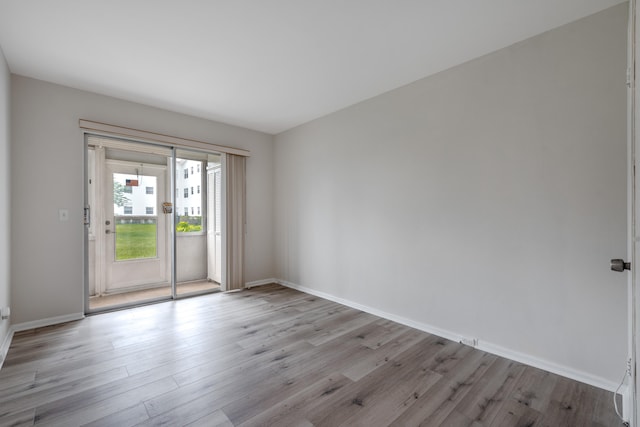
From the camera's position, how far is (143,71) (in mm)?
2908

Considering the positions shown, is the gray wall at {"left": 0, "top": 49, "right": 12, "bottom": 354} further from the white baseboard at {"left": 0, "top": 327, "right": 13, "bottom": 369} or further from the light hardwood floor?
the light hardwood floor

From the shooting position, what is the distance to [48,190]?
314cm

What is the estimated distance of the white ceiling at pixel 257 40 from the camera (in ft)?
6.71

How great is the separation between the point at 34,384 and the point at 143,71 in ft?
9.30

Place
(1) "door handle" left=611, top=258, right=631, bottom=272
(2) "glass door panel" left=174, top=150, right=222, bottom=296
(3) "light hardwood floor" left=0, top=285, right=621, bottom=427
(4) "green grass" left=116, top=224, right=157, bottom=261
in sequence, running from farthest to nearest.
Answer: (2) "glass door panel" left=174, top=150, right=222, bottom=296 → (4) "green grass" left=116, top=224, right=157, bottom=261 → (3) "light hardwood floor" left=0, top=285, right=621, bottom=427 → (1) "door handle" left=611, top=258, right=631, bottom=272

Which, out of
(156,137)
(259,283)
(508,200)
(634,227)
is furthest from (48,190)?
(634,227)

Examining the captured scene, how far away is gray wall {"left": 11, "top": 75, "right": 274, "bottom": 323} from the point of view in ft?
9.78

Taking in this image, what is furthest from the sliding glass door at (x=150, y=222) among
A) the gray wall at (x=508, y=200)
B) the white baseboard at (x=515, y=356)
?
the white baseboard at (x=515, y=356)

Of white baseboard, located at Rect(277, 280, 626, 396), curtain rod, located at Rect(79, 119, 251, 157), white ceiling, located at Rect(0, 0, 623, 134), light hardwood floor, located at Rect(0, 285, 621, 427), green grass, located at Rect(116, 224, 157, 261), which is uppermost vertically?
white ceiling, located at Rect(0, 0, 623, 134)

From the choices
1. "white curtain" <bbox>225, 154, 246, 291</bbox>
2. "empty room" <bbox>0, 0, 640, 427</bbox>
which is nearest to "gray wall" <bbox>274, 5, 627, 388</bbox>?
"empty room" <bbox>0, 0, 640, 427</bbox>

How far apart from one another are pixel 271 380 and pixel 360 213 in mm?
2196

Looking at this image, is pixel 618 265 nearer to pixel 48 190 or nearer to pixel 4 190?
pixel 4 190

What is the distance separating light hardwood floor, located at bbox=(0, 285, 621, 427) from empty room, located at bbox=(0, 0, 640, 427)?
0.02 m

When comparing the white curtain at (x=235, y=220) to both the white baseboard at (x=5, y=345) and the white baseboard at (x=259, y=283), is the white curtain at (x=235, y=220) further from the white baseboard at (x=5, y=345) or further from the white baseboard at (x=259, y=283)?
the white baseboard at (x=5, y=345)
